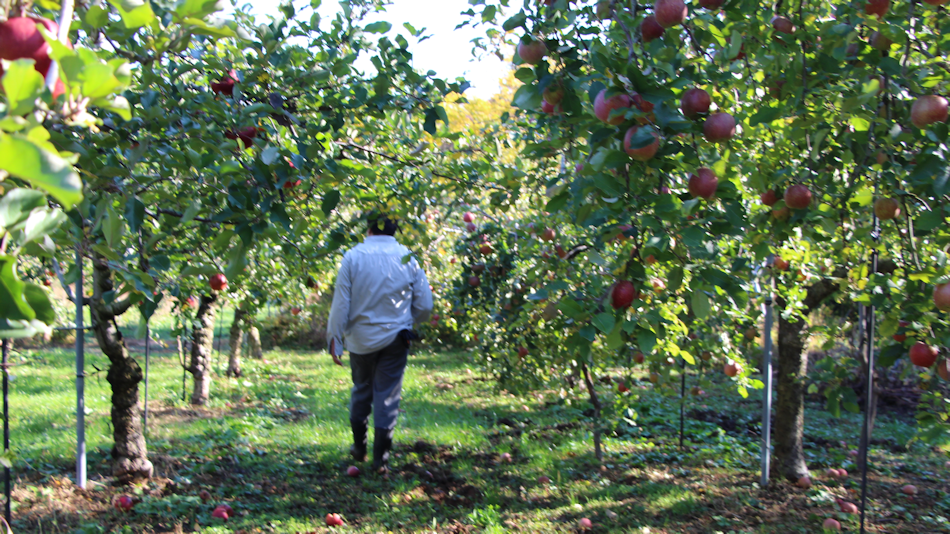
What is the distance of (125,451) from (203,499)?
0.64 m

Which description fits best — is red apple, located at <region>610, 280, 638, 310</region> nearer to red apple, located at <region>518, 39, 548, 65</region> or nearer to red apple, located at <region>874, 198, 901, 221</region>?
red apple, located at <region>518, 39, 548, 65</region>

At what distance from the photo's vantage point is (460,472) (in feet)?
A: 12.6

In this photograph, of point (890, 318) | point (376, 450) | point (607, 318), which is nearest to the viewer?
point (607, 318)

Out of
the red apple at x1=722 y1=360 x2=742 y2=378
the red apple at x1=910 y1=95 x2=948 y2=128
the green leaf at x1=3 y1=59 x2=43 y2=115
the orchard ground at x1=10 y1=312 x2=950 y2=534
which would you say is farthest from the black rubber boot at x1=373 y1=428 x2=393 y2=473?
the green leaf at x1=3 y1=59 x2=43 y2=115

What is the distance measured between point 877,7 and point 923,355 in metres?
0.93

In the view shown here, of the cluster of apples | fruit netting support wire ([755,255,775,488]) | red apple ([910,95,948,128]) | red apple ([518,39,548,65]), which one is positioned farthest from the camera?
fruit netting support wire ([755,255,775,488])

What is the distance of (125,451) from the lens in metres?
3.38

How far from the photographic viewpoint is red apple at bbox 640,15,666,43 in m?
1.44

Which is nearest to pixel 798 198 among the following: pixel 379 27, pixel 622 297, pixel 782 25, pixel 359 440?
pixel 782 25

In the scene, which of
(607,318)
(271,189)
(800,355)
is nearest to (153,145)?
(271,189)

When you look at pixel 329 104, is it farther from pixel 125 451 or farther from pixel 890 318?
pixel 125 451

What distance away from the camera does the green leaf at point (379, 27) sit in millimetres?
2094

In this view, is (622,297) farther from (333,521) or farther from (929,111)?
(333,521)

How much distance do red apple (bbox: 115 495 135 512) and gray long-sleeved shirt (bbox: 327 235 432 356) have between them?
130 cm
